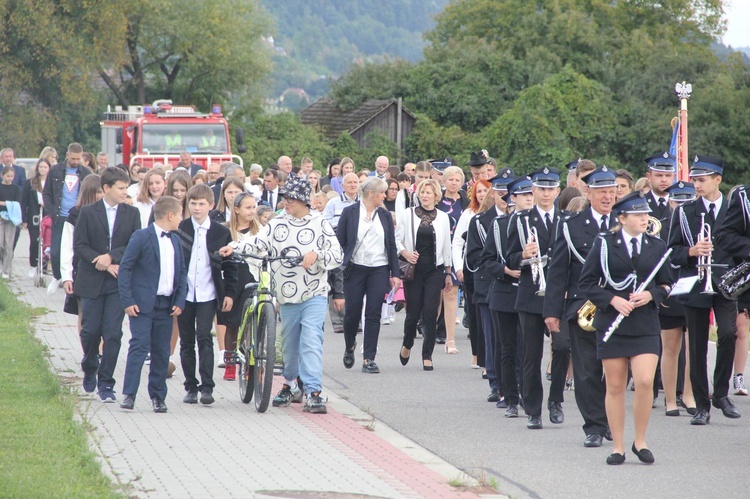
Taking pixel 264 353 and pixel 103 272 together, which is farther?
pixel 103 272

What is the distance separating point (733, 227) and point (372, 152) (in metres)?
40.8

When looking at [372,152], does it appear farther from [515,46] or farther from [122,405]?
[122,405]

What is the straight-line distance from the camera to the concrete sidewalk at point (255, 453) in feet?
23.4

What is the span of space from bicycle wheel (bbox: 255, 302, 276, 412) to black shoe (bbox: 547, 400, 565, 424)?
2260mm

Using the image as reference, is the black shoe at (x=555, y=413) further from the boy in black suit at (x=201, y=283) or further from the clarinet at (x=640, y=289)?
the boy in black suit at (x=201, y=283)

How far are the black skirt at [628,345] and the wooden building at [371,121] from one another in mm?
43121

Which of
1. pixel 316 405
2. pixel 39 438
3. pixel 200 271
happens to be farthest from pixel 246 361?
pixel 39 438

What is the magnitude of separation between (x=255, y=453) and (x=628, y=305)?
2.64 m

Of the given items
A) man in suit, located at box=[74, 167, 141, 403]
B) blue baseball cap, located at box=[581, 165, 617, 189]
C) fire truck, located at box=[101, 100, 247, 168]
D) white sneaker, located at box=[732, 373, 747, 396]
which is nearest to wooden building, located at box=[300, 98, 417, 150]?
fire truck, located at box=[101, 100, 247, 168]

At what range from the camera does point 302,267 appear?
9.95 meters

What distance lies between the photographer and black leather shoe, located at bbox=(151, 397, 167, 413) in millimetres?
9805

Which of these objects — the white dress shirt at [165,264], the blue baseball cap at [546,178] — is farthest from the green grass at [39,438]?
the blue baseball cap at [546,178]

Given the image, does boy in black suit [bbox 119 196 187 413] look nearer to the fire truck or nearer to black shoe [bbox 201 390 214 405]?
black shoe [bbox 201 390 214 405]

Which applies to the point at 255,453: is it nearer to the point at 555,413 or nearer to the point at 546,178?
the point at 555,413
